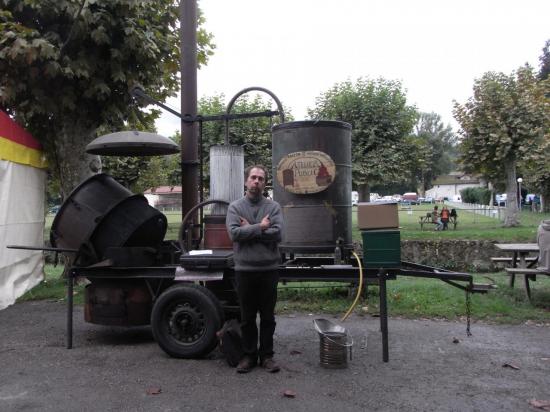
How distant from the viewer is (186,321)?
18.8 ft

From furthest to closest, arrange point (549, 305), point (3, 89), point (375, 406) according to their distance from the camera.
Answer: point (3, 89) → point (549, 305) → point (375, 406)

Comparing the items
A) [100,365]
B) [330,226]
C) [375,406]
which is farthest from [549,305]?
[100,365]

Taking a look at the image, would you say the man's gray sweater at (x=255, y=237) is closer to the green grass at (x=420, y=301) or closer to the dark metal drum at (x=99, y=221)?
the dark metal drum at (x=99, y=221)

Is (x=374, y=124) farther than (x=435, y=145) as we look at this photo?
No

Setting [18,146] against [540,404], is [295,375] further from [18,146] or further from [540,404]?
[18,146]

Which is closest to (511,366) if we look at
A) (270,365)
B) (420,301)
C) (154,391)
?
(270,365)

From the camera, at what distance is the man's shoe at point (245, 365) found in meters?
5.15

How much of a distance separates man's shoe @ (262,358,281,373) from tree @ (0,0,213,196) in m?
6.07

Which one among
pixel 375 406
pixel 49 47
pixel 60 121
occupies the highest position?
pixel 49 47

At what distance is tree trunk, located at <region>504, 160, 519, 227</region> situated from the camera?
21.8 metres

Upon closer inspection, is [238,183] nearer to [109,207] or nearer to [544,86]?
[109,207]

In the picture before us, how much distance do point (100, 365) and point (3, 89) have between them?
234 inches

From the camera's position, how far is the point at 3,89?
9141 millimetres

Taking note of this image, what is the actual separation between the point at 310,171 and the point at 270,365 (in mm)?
2209
